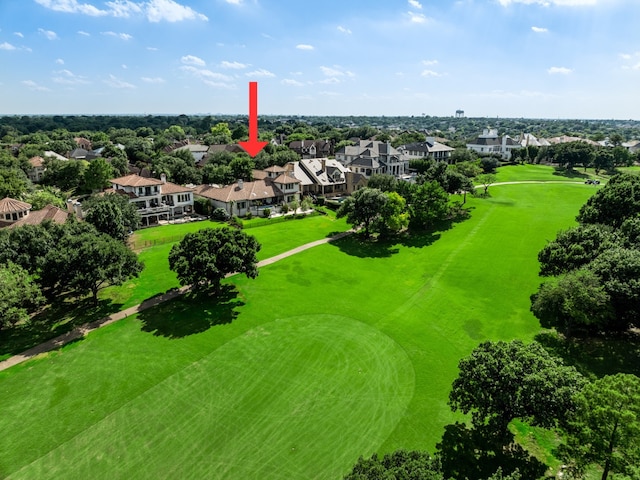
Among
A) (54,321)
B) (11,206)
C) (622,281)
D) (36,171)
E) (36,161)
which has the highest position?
(36,161)

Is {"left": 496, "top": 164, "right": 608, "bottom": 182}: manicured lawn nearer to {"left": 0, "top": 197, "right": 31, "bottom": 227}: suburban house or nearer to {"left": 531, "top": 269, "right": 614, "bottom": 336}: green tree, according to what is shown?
{"left": 531, "top": 269, "right": 614, "bottom": 336}: green tree

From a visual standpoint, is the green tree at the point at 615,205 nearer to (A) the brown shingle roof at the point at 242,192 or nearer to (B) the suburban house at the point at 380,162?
(B) the suburban house at the point at 380,162

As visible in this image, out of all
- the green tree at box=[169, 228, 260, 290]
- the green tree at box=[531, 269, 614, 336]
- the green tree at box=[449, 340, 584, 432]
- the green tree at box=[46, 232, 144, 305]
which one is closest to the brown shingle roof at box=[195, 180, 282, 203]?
the green tree at box=[169, 228, 260, 290]

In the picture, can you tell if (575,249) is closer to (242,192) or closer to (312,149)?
(242,192)

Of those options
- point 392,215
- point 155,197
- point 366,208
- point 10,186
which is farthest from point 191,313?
point 10,186

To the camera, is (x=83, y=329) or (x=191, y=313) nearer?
(x=83, y=329)

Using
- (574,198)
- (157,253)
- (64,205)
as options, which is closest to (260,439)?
(157,253)

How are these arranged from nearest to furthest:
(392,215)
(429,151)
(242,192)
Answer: (392,215)
(242,192)
(429,151)
